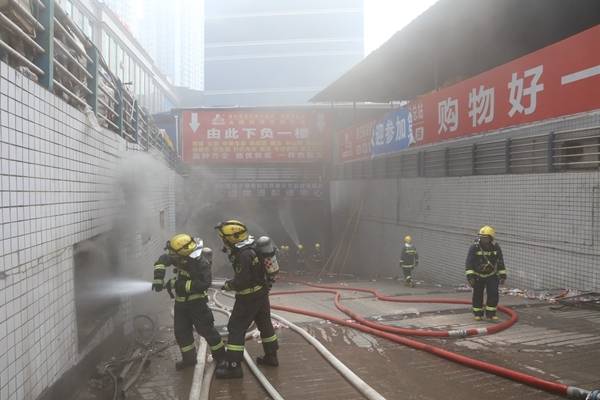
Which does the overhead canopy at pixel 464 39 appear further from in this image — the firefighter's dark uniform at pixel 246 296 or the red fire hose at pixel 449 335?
the firefighter's dark uniform at pixel 246 296

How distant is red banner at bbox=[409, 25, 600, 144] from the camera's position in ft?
23.6

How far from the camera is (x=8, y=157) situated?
9.35 ft

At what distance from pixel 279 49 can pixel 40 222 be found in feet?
232

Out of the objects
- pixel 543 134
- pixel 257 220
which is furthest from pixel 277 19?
pixel 543 134

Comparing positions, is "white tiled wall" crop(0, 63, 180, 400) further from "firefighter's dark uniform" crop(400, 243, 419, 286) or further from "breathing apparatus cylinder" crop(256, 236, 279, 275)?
"firefighter's dark uniform" crop(400, 243, 419, 286)

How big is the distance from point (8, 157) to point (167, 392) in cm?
238

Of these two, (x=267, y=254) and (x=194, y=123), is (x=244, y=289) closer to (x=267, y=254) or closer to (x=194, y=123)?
(x=267, y=254)

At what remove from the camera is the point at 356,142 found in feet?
57.9

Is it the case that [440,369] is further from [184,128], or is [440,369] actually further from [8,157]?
[184,128]

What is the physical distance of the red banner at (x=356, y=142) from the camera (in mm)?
16448

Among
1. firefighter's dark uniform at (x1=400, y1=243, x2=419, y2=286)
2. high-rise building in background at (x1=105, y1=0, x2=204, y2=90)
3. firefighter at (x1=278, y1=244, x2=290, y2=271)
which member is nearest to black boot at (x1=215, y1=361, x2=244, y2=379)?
firefighter's dark uniform at (x1=400, y1=243, x2=419, y2=286)

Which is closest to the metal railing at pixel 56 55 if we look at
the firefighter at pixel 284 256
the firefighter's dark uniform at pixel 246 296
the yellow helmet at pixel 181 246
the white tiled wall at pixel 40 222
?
the white tiled wall at pixel 40 222

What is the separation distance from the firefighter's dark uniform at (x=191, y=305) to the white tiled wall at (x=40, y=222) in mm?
886

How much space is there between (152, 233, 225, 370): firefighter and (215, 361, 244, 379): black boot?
0.26m
